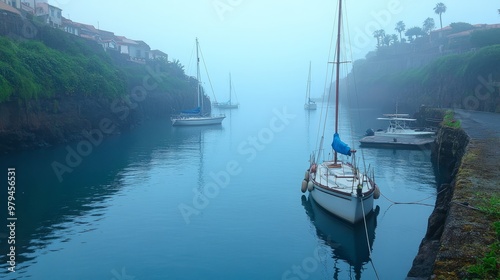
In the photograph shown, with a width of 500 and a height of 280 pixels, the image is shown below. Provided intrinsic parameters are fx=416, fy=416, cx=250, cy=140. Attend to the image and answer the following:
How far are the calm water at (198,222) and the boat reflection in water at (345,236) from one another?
8cm

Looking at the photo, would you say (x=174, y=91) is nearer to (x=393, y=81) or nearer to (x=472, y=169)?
(x=393, y=81)

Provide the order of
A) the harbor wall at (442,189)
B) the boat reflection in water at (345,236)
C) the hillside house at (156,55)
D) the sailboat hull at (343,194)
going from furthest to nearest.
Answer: the hillside house at (156,55) → the sailboat hull at (343,194) → the boat reflection in water at (345,236) → the harbor wall at (442,189)

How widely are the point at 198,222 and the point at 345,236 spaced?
7.95 metres

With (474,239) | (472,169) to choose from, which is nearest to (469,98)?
(472,169)

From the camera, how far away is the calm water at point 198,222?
1705 centimetres

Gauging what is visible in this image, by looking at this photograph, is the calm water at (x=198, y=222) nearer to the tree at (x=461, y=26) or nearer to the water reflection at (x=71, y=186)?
the water reflection at (x=71, y=186)

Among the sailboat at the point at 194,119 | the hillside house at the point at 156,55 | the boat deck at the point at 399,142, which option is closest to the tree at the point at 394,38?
the hillside house at the point at 156,55

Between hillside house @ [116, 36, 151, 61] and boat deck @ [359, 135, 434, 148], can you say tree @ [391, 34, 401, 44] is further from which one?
boat deck @ [359, 135, 434, 148]

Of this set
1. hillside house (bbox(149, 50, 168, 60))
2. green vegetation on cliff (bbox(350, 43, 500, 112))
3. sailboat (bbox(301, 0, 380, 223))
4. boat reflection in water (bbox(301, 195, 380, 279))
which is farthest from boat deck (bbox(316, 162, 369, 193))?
hillside house (bbox(149, 50, 168, 60))

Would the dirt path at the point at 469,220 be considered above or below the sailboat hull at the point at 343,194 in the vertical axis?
above

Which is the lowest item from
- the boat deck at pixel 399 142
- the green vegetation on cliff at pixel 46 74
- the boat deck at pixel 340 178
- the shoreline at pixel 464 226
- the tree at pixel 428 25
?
the boat deck at pixel 399 142

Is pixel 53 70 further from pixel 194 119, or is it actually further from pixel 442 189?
pixel 442 189

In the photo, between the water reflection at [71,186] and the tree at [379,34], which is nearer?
the water reflection at [71,186]

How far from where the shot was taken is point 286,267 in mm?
17062
